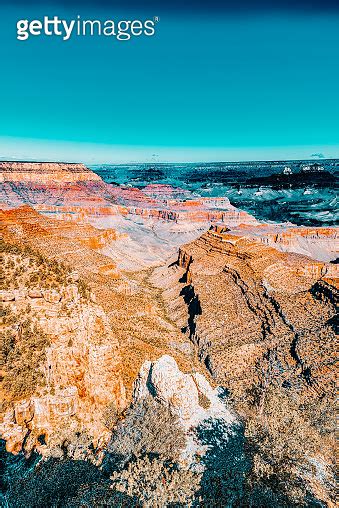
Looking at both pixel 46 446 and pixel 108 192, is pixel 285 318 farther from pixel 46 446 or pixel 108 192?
pixel 108 192

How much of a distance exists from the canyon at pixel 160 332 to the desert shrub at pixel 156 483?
1407 millimetres

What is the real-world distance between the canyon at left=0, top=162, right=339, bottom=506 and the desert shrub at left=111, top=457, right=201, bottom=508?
1407mm

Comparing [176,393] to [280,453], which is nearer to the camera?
[280,453]

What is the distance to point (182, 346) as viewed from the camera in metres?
26.1

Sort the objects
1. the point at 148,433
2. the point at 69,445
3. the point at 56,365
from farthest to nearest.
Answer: the point at 148,433
the point at 56,365
the point at 69,445

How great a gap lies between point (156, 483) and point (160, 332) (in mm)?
15742

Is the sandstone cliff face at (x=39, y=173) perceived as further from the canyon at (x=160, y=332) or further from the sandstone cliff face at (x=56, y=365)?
the sandstone cliff face at (x=56, y=365)

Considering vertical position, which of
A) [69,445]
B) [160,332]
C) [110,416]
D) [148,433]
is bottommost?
[160,332]

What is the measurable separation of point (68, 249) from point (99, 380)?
27.7 metres

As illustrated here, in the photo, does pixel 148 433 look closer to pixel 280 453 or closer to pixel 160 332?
pixel 280 453

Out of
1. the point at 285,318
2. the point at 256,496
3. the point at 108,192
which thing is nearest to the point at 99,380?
the point at 256,496

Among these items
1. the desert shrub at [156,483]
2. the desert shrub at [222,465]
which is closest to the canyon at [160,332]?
the desert shrub at [222,465]

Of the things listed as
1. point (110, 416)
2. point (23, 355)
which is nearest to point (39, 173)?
point (23, 355)

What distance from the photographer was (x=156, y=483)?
11359mm
